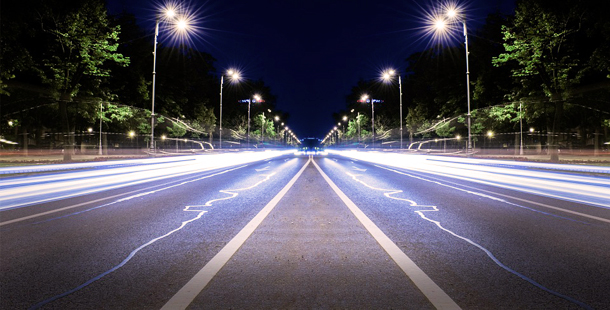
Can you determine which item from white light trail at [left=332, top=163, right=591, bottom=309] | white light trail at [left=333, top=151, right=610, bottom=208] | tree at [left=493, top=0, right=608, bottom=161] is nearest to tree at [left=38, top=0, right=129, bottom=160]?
white light trail at [left=332, top=163, right=591, bottom=309]

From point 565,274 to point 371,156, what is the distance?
36.9m

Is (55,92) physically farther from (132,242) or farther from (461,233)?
(461,233)

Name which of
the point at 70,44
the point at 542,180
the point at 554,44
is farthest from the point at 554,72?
the point at 70,44

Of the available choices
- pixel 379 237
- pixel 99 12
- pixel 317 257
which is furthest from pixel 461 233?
pixel 99 12

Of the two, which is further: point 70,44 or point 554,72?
point 554,72

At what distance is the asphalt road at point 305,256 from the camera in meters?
3.57

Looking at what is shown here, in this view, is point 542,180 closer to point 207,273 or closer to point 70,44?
point 207,273

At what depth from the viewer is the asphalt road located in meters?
3.57

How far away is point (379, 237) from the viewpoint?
A: 5.98 m

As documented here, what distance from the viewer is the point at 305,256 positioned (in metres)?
4.96

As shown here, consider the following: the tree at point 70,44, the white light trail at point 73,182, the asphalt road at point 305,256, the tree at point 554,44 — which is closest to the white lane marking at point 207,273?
the asphalt road at point 305,256

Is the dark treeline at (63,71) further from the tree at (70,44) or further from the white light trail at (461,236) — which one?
the white light trail at (461,236)

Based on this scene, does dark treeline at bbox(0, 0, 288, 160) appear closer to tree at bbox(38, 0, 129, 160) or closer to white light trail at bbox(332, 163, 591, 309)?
tree at bbox(38, 0, 129, 160)

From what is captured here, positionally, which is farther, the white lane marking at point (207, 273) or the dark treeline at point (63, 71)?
the dark treeline at point (63, 71)
